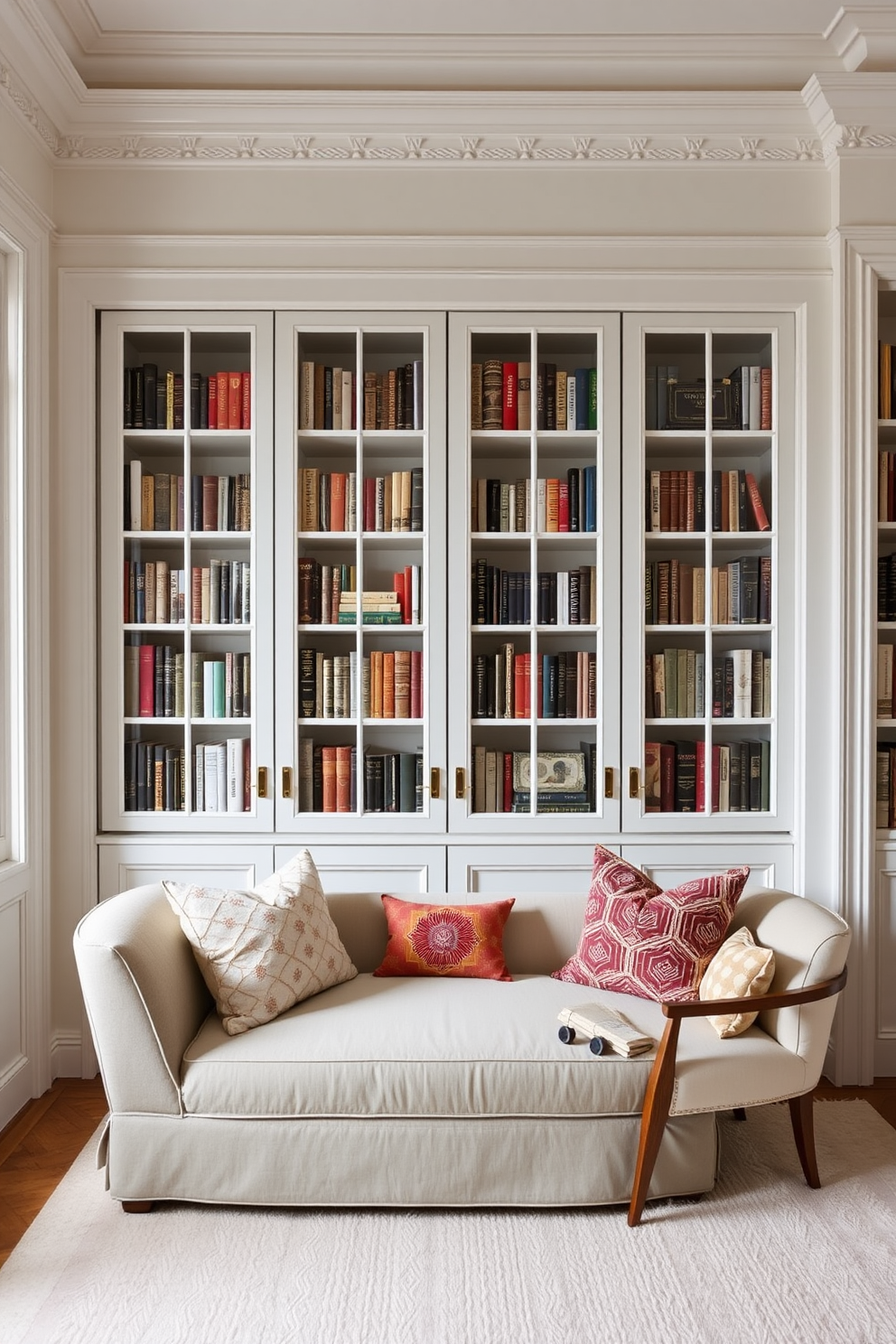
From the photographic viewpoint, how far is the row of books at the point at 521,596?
323 centimetres

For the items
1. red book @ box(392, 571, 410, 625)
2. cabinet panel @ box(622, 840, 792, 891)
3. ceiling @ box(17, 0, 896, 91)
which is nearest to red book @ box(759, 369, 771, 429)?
ceiling @ box(17, 0, 896, 91)

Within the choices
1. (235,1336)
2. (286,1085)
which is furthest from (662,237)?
(235,1336)

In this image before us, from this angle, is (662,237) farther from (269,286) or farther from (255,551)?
(255,551)

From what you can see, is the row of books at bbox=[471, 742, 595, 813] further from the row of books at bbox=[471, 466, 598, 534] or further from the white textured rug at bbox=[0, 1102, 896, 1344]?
the white textured rug at bbox=[0, 1102, 896, 1344]

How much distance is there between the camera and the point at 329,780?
10.6 ft

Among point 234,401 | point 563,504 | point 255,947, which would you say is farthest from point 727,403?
point 255,947

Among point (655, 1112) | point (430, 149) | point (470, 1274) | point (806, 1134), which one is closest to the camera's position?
point (470, 1274)

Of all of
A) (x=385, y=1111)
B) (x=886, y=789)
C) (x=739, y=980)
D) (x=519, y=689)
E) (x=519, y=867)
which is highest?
(x=519, y=689)

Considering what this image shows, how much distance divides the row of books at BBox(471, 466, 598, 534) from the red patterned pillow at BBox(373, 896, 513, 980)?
1328mm

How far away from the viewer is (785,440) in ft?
10.5

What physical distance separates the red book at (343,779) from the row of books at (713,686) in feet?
3.52

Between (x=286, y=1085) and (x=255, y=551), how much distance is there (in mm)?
1731

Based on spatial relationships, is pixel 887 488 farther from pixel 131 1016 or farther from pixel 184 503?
pixel 131 1016

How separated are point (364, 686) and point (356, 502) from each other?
646 mm
